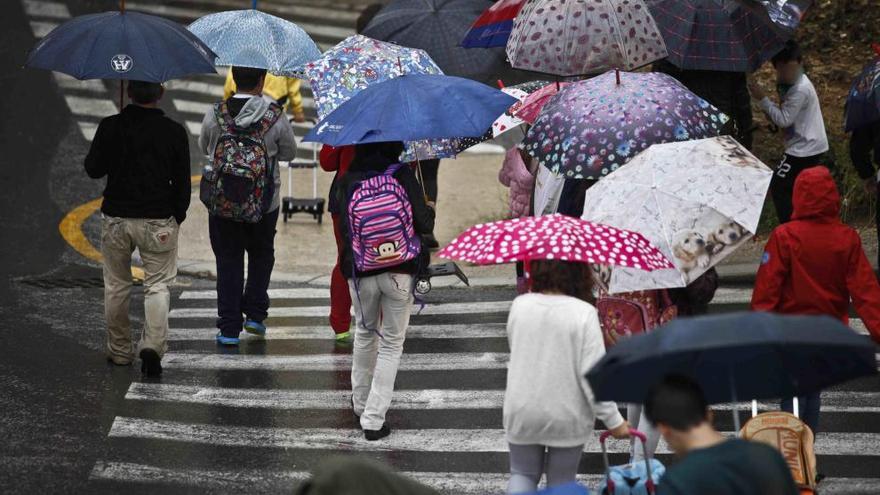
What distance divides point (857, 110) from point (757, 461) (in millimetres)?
6400

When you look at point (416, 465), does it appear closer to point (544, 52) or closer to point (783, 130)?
point (544, 52)

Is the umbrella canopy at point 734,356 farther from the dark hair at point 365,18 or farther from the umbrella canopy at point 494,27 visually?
the dark hair at point 365,18

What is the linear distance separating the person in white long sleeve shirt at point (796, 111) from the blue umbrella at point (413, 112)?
134 inches

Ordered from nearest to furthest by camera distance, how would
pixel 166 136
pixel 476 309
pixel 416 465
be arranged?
pixel 416 465
pixel 166 136
pixel 476 309

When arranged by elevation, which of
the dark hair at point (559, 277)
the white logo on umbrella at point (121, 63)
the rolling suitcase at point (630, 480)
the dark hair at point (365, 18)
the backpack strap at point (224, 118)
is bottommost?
the dark hair at point (365, 18)

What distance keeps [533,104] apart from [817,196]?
2.74m

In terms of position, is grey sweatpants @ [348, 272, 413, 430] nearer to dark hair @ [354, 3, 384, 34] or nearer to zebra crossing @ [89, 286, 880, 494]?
zebra crossing @ [89, 286, 880, 494]

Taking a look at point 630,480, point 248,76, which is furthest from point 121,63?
point 630,480

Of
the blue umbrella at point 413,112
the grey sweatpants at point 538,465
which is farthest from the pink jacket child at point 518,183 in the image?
the grey sweatpants at point 538,465

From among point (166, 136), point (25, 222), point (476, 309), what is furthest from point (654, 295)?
point (25, 222)

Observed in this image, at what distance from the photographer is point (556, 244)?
20.5 feet

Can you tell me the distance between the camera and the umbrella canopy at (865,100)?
9.95 metres

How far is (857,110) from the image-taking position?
33.6ft

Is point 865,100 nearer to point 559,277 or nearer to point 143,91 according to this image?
point 559,277
